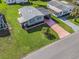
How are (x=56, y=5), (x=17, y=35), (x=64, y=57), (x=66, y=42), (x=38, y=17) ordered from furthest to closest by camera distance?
1. (x=56, y=5)
2. (x=38, y=17)
3. (x=17, y=35)
4. (x=66, y=42)
5. (x=64, y=57)

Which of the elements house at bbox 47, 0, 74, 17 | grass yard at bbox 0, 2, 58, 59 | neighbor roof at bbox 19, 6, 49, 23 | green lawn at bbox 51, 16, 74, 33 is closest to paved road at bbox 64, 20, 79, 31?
green lawn at bbox 51, 16, 74, 33

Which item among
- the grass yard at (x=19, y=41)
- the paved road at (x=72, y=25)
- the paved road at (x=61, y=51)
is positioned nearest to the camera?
the paved road at (x=61, y=51)

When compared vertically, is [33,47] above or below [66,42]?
below

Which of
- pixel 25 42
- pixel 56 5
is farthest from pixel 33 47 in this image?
pixel 56 5

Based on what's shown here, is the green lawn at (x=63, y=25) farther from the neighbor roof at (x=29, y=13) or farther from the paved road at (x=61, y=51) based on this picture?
the paved road at (x=61, y=51)

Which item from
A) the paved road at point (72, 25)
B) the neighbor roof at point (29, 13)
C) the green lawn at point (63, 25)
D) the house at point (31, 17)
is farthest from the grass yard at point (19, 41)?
the paved road at point (72, 25)

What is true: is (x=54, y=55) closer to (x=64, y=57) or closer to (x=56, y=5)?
(x=64, y=57)
